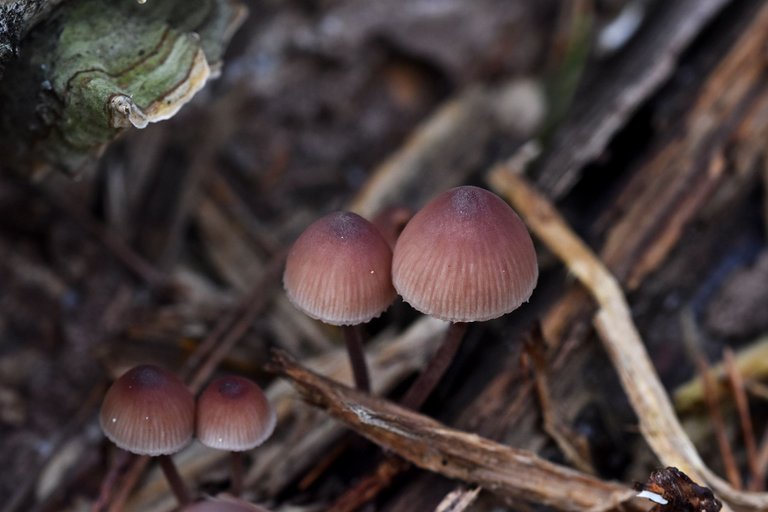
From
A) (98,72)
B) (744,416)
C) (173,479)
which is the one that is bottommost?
(744,416)

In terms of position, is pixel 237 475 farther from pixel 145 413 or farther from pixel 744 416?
pixel 744 416

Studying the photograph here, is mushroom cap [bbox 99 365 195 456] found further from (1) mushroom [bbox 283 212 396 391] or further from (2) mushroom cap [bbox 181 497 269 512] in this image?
(1) mushroom [bbox 283 212 396 391]

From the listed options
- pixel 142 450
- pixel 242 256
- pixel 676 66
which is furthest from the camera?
pixel 242 256

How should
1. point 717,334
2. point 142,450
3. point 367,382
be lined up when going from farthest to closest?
point 717,334 < point 367,382 < point 142,450

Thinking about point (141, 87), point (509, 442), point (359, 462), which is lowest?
point (509, 442)

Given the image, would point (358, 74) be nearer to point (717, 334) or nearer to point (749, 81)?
point (749, 81)

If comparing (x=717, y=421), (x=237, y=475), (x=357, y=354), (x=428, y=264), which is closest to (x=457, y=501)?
(x=357, y=354)

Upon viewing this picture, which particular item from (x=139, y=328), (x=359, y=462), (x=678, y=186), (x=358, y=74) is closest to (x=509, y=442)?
(x=359, y=462)

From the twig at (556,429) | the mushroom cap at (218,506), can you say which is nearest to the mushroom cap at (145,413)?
the mushroom cap at (218,506)
